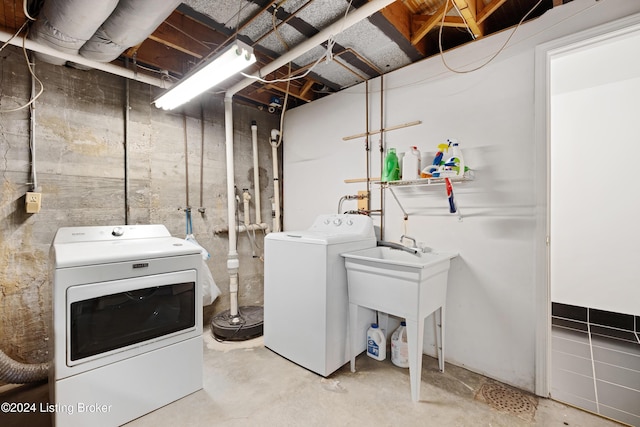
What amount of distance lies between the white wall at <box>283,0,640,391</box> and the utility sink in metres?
0.19

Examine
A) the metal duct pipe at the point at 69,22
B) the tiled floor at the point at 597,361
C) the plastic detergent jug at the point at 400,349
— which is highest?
the metal duct pipe at the point at 69,22

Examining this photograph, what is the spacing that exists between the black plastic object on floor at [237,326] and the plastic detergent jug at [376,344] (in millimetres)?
1016

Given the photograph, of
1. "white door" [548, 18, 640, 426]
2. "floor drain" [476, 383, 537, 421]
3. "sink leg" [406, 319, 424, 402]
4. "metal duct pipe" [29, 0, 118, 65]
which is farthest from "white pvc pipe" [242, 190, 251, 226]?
"white door" [548, 18, 640, 426]

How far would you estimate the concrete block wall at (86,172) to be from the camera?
185 cm

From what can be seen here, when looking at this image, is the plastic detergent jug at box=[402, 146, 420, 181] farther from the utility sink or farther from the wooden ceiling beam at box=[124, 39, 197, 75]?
the wooden ceiling beam at box=[124, 39, 197, 75]

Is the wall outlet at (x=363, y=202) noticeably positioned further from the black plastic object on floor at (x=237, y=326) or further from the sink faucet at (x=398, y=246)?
the black plastic object on floor at (x=237, y=326)

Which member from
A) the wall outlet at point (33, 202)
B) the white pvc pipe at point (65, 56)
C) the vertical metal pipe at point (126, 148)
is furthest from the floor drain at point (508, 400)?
the white pvc pipe at point (65, 56)

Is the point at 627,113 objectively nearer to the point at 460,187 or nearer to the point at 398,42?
the point at 460,187

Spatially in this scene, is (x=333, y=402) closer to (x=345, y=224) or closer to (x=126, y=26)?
(x=345, y=224)

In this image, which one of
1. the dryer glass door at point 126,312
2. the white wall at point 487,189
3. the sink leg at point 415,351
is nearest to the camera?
the dryer glass door at point 126,312

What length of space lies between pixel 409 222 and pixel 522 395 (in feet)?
4.39

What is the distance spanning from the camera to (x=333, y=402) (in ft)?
5.48

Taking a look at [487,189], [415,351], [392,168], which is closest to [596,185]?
[487,189]

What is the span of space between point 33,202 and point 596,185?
4829 millimetres
